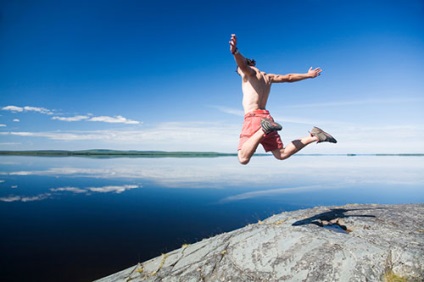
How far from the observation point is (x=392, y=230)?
5980 millimetres

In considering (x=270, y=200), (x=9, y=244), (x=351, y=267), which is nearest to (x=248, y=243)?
(x=351, y=267)

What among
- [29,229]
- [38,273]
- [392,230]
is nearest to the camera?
[392,230]

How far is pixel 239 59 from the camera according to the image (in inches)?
233

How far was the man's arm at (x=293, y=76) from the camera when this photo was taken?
22.6 ft

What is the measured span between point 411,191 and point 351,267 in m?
41.6

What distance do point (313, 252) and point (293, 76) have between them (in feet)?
15.1

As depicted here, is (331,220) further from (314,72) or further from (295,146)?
(314,72)

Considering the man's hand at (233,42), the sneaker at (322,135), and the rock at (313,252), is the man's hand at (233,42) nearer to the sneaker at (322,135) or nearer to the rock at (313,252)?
the sneaker at (322,135)

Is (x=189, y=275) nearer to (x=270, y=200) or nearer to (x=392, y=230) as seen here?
(x=392, y=230)

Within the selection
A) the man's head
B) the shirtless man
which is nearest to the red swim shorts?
the shirtless man

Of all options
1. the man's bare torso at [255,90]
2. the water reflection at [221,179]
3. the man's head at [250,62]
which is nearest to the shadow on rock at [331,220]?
the man's bare torso at [255,90]

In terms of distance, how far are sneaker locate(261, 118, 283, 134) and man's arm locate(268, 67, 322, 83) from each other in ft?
4.84

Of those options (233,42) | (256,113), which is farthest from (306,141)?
(233,42)

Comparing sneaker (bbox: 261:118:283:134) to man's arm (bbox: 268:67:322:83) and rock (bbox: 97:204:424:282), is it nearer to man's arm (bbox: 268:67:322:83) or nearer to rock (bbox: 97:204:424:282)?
man's arm (bbox: 268:67:322:83)
